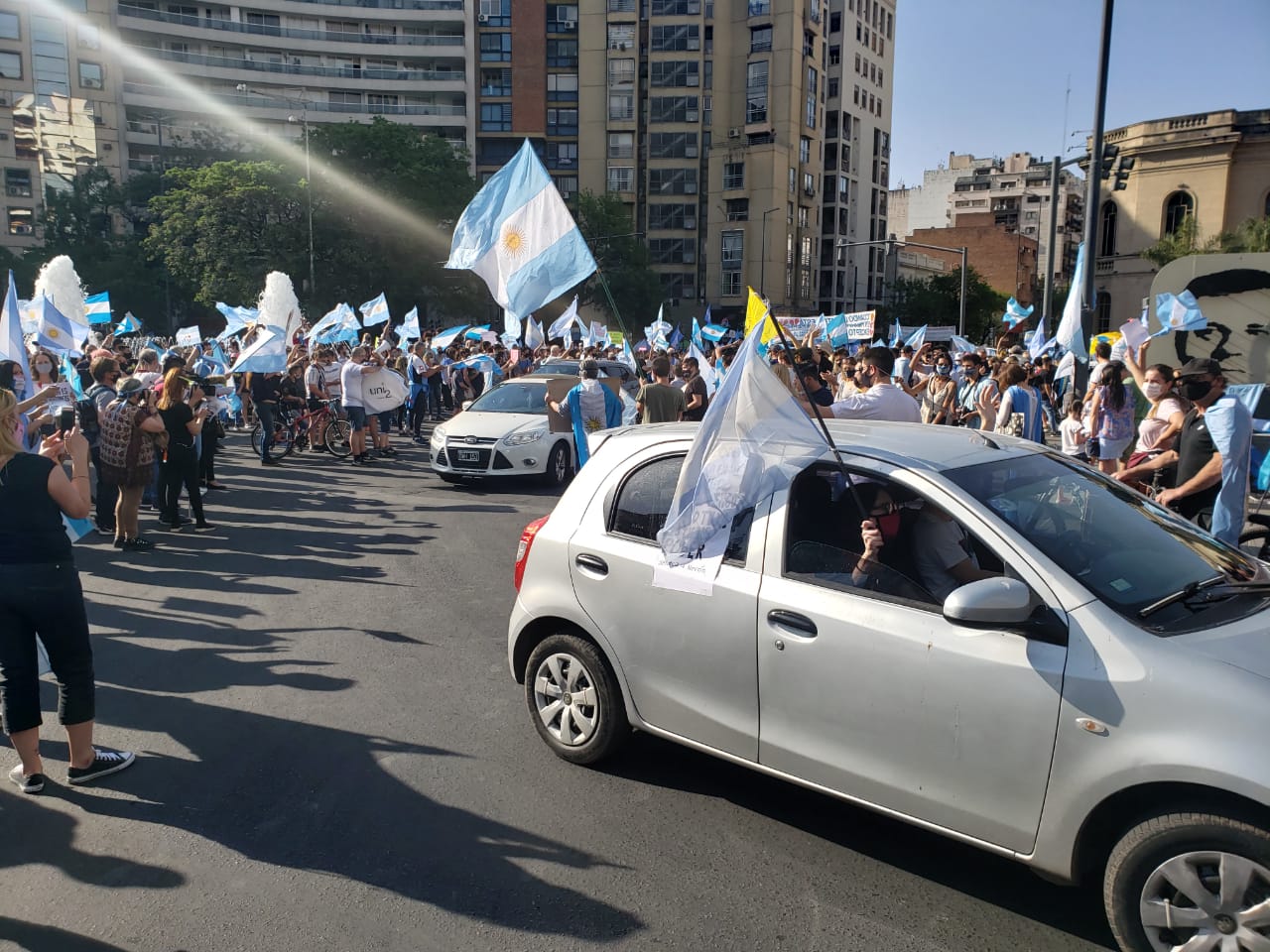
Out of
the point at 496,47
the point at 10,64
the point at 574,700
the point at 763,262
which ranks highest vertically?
the point at 496,47

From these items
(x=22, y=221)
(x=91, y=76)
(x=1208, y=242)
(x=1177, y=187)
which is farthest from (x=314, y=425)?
(x=22, y=221)

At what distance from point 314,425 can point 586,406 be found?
795cm

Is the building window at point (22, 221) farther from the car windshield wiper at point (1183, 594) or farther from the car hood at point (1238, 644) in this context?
the car hood at point (1238, 644)

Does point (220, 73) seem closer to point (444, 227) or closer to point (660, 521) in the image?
point (444, 227)

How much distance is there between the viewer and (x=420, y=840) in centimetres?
398

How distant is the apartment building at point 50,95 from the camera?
240ft

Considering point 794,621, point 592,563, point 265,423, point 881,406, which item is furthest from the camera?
point 265,423

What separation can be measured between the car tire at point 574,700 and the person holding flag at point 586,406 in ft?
18.6

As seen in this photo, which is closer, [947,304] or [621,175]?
[621,175]

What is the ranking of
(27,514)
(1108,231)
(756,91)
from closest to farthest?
1. (27,514)
2. (1108,231)
3. (756,91)

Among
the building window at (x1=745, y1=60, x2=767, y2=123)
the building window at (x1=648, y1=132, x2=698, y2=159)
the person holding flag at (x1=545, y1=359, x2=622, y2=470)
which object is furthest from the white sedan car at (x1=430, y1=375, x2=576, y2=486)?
the building window at (x1=745, y1=60, x2=767, y2=123)

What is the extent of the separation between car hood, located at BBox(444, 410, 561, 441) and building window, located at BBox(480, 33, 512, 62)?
71.5 m

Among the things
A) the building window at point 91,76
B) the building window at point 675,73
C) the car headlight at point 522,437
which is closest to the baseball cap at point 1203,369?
the car headlight at point 522,437

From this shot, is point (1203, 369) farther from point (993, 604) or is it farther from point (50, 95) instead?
point (50, 95)
